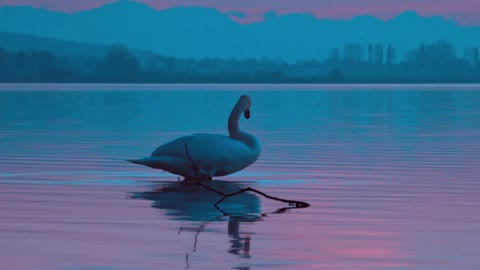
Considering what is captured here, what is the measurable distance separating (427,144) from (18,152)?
9421 millimetres

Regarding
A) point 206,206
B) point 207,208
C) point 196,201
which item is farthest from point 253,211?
point 196,201

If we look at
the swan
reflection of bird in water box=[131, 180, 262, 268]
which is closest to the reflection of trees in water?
reflection of bird in water box=[131, 180, 262, 268]

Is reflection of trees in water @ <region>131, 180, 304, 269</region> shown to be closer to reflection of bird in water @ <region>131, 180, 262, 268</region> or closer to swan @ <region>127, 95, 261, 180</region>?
reflection of bird in water @ <region>131, 180, 262, 268</region>

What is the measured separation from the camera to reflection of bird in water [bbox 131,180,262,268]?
12.1 m

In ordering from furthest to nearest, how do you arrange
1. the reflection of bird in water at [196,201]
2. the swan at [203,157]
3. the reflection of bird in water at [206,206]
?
the swan at [203,157] < the reflection of bird in water at [196,201] < the reflection of bird in water at [206,206]

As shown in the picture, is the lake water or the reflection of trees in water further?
the reflection of trees in water

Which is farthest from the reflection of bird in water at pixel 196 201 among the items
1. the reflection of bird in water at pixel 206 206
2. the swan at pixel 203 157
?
the swan at pixel 203 157

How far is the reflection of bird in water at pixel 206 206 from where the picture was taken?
1211cm

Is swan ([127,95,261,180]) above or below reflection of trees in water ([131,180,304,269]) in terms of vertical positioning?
above

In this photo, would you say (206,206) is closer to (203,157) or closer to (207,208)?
(207,208)

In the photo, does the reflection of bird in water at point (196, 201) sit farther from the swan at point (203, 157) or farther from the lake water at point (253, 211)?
the swan at point (203, 157)

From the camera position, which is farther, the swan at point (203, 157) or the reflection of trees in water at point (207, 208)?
the swan at point (203, 157)

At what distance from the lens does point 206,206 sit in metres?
15.0

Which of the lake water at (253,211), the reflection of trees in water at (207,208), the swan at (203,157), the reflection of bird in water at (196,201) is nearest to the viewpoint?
the lake water at (253,211)
